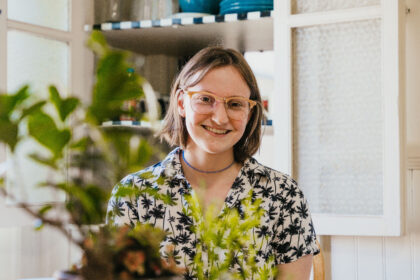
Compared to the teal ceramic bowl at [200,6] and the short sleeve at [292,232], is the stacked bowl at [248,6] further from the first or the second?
the short sleeve at [292,232]

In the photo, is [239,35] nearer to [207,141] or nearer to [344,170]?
[344,170]

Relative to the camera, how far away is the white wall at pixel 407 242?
7.16 feet

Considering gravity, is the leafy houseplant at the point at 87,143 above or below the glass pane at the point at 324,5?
below

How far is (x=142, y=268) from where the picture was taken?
486 mm

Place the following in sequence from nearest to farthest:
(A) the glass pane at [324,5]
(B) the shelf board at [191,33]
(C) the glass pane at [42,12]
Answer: (A) the glass pane at [324,5] < (C) the glass pane at [42,12] < (B) the shelf board at [191,33]

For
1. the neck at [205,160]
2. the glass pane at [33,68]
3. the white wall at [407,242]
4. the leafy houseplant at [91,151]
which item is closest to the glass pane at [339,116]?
the white wall at [407,242]

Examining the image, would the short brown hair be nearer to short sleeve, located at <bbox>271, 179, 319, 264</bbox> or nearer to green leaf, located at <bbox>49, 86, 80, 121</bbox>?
short sleeve, located at <bbox>271, 179, 319, 264</bbox>

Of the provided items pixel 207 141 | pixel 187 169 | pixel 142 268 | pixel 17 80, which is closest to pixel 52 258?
pixel 17 80

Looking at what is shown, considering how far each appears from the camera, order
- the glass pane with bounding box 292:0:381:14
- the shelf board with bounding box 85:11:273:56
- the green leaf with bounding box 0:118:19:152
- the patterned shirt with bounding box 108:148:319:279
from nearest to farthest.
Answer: the green leaf with bounding box 0:118:19:152, the patterned shirt with bounding box 108:148:319:279, the glass pane with bounding box 292:0:381:14, the shelf board with bounding box 85:11:273:56

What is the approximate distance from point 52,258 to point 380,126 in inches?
62.2

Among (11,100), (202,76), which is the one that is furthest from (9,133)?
(202,76)

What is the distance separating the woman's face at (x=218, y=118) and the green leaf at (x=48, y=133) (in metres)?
0.95

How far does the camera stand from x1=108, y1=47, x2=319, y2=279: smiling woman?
1.39 m

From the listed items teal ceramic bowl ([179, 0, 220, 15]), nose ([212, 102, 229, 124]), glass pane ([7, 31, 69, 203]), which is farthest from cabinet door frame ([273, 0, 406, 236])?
glass pane ([7, 31, 69, 203])
